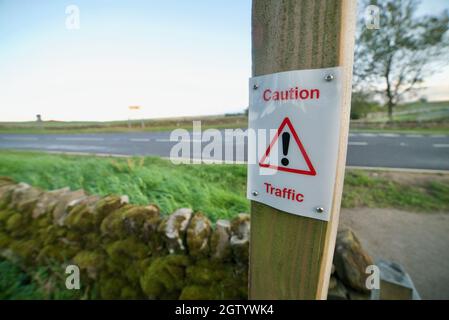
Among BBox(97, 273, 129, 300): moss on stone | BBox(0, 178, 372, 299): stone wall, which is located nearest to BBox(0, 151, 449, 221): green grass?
BBox(0, 178, 372, 299): stone wall

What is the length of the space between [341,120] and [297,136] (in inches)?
4.7

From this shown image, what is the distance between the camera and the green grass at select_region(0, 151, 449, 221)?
8.39ft

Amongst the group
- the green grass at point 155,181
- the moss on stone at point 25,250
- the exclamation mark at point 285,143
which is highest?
the exclamation mark at point 285,143

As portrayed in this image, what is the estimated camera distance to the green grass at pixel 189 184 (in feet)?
8.39

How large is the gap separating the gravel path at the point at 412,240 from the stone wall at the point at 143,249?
3.35 ft

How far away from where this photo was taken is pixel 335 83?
57cm

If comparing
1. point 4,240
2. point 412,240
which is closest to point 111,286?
point 4,240

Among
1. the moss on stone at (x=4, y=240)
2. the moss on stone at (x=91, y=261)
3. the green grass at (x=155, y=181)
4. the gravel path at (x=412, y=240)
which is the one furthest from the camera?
the green grass at (x=155, y=181)

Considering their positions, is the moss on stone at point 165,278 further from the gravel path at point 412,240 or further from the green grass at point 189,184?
the gravel path at point 412,240

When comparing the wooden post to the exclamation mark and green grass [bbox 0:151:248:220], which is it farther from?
green grass [bbox 0:151:248:220]

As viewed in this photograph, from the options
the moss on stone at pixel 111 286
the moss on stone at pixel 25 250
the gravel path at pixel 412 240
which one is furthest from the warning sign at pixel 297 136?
the moss on stone at pixel 25 250

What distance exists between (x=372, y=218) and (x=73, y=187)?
425 centimetres

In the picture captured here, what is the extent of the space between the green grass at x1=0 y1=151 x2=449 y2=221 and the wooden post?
1479mm
